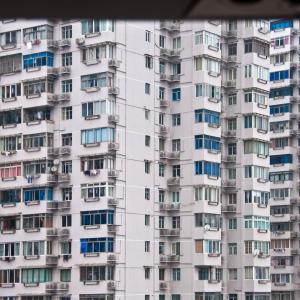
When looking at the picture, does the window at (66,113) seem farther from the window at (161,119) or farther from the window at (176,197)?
the window at (176,197)

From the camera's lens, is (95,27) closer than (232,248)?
Yes

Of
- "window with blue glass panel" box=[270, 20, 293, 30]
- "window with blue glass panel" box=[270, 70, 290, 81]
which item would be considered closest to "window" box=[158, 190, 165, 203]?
"window with blue glass panel" box=[270, 70, 290, 81]

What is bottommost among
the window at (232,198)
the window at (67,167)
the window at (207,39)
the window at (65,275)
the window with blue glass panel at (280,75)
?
the window at (65,275)

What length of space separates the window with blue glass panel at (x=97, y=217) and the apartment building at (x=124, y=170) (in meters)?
0.04

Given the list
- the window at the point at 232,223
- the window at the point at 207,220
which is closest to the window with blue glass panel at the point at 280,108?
the window at the point at 232,223

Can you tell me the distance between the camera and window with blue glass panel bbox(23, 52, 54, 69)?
117 ft

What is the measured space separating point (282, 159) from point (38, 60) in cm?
1813

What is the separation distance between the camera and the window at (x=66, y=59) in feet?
117

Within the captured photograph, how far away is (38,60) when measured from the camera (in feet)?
118

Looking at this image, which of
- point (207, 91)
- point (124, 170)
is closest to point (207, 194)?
point (124, 170)

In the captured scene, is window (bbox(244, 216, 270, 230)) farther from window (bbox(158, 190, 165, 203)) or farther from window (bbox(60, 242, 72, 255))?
window (bbox(60, 242, 72, 255))

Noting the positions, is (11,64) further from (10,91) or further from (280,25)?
(280,25)

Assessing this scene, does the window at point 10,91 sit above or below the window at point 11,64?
below

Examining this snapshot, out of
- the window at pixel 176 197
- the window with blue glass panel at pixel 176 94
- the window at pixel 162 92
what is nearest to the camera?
the window at pixel 176 197
